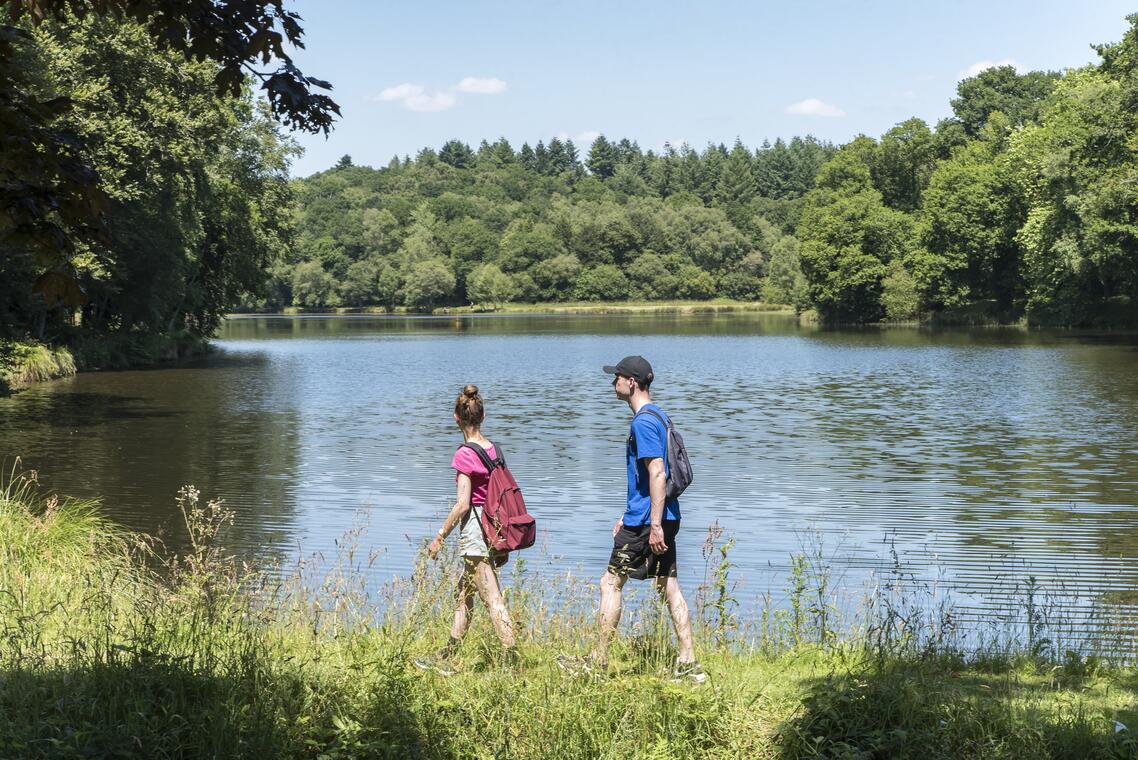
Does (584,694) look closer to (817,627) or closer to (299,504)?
(817,627)

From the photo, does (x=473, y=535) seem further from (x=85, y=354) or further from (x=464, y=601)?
(x=85, y=354)

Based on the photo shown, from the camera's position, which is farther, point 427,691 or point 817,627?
point 817,627

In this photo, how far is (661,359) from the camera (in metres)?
54.8

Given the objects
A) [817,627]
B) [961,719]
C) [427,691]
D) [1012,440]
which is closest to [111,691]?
[427,691]

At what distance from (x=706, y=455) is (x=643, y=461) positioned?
52.0ft

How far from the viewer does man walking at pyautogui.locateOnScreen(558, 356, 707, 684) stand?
7.06m

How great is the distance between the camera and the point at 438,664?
6.86m

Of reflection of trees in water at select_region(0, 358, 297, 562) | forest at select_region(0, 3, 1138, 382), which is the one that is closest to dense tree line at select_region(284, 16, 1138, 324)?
forest at select_region(0, 3, 1138, 382)

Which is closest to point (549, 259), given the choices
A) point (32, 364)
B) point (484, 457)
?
point (32, 364)

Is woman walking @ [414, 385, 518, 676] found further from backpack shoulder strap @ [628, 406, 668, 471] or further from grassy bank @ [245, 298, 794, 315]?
grassy bank @ [245, 298, 794, 315]

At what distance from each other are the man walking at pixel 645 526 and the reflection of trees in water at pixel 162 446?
5.13m

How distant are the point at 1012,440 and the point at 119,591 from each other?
19733mm

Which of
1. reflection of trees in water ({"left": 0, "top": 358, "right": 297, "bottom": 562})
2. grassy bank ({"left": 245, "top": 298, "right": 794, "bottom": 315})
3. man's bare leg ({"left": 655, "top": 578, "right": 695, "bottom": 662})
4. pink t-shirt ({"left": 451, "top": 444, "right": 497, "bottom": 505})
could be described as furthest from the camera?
grassy bank ({"left": 245, "top": 298, "right": 794, "bottom": 315})

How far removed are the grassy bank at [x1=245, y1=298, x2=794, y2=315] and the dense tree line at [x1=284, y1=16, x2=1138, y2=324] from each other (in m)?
1.09
